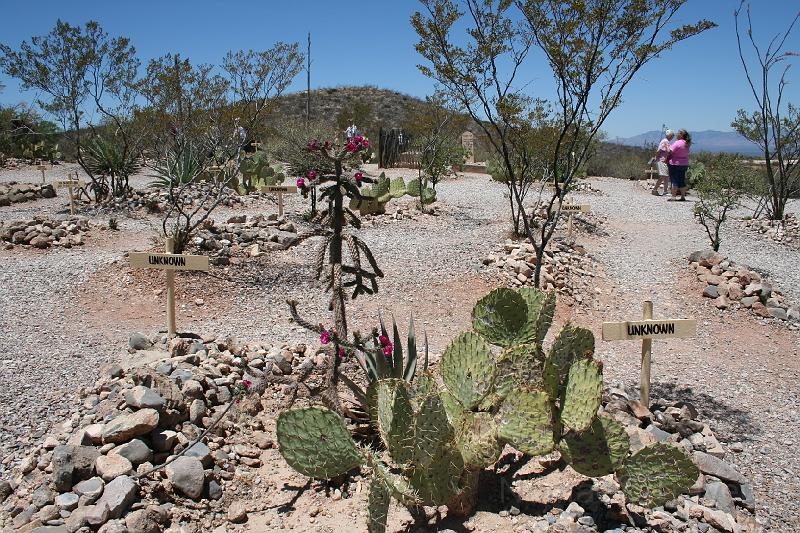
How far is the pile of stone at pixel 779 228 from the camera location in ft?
34.9

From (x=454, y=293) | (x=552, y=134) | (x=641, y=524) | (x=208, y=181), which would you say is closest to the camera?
(x=641, y=524)

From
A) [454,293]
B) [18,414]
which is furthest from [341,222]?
[454,293]

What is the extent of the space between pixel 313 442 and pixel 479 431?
2.57 ft

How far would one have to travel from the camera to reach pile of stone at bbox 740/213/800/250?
419 inches

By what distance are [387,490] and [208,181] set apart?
12131mm

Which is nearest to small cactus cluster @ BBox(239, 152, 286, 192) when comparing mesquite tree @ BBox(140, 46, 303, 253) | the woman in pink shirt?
mesquite tree @ BBox(140, 46, 303, 253)

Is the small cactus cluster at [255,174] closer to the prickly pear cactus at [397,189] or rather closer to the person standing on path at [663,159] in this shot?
the prickly pear cactus at [397,189]


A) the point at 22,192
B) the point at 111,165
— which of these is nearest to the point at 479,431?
the point at 111,165

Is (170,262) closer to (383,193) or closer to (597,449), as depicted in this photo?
(597,449)

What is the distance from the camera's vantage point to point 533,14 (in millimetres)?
6188

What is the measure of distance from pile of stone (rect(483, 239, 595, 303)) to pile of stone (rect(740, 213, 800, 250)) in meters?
4.20

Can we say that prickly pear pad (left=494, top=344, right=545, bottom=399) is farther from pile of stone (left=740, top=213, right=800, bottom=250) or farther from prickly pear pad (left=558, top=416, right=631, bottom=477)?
pile of stone (left=740, top=213, right=800, bottom=250)

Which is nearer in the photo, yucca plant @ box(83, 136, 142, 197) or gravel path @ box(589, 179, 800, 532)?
gravel path @ box(589, 179, 800, 532)

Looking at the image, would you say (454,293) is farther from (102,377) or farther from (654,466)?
(654,466)
